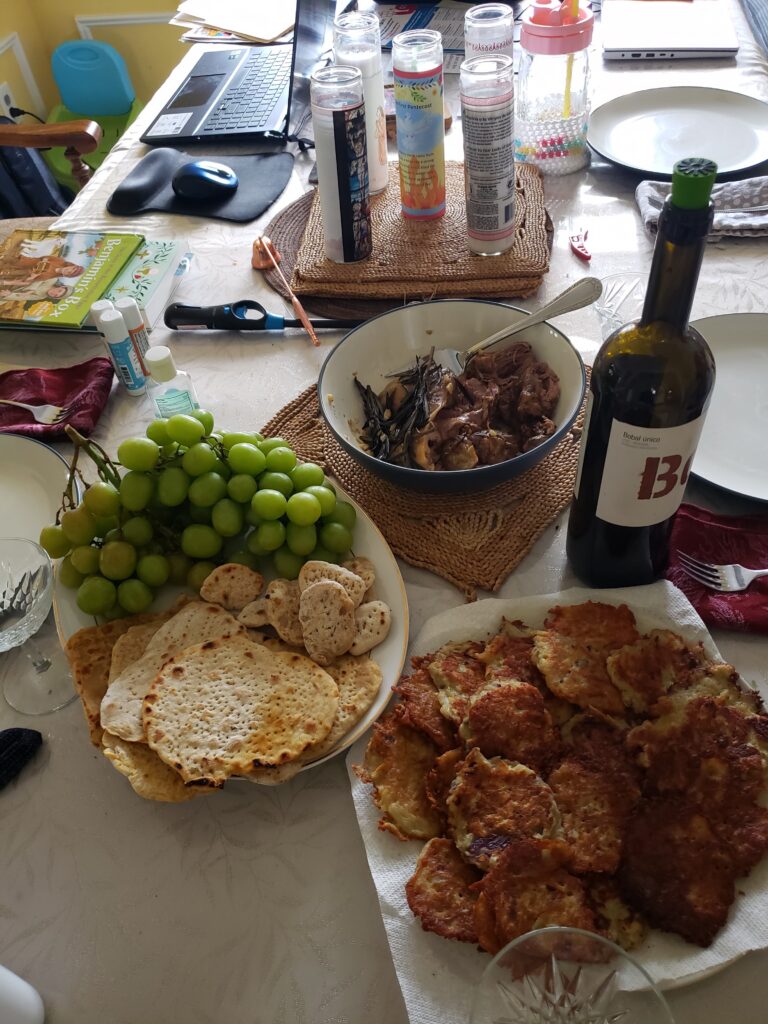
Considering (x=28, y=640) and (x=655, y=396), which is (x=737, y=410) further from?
(x=28, y=640)

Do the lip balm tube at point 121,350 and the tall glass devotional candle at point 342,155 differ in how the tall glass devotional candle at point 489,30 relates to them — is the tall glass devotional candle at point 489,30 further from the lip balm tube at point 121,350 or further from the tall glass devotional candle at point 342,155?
the lip balm tube at point 121,350

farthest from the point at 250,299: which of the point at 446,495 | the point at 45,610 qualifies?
the point at 45,610

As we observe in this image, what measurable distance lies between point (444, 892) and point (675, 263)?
1.73ft

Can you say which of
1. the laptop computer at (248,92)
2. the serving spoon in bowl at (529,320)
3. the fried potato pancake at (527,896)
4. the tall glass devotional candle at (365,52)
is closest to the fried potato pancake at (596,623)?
the fried potato pancake at (527,896)

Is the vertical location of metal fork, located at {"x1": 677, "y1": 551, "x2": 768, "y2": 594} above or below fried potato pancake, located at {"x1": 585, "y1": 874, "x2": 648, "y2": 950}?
below

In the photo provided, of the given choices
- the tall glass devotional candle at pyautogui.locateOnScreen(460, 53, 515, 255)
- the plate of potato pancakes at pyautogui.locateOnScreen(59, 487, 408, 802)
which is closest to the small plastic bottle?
the plate of potato pancakes at pyautogui.locateOnScreen(59, 487, 408, 802)

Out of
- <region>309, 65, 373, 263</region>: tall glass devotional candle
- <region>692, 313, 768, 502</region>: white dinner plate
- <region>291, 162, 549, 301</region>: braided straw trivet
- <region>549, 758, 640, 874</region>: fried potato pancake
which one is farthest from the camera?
<region>291, 162, 549, 301</region>: braided straw trivet

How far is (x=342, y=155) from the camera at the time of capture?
1.23 metres

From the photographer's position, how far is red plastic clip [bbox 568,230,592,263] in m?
1.37

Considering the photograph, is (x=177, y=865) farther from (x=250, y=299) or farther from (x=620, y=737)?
(x=250, y=299)

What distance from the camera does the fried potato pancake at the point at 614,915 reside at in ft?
1.91

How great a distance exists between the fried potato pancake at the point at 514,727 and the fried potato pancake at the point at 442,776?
18 millimetres

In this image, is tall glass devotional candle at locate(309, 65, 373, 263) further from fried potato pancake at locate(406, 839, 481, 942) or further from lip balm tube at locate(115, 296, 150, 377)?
fried potato pancake at locate(406, 839, 481, 942)

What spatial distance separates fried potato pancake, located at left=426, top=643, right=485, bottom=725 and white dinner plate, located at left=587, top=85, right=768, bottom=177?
45.6 inches
